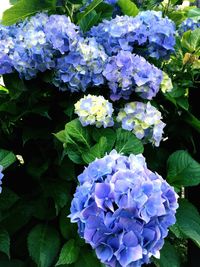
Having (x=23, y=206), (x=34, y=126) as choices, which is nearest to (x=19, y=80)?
(x=34, y=126)

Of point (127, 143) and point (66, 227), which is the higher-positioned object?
point (127, 143)

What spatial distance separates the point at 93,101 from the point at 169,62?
1.82 feet

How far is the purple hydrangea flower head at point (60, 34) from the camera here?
1587 mm

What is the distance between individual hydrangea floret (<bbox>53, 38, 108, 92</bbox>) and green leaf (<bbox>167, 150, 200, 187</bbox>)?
1.14 feet

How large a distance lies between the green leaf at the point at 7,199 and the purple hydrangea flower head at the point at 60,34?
48 centimetres

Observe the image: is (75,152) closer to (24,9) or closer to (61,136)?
(61,136)

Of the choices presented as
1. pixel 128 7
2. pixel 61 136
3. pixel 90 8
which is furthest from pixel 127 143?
pixel 128 7

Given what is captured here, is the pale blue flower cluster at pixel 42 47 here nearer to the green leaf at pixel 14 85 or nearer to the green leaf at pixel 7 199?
the green leaf at pixel 14 85

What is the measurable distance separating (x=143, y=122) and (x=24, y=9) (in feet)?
2.00

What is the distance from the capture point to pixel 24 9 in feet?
5.77

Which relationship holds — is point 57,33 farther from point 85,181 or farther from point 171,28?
point 85,181

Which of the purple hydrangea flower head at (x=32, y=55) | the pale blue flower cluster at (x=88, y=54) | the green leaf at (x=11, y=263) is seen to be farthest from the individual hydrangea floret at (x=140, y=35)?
the green leaf at (x=11, y=263)

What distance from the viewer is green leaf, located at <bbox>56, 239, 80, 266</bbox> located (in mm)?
1406

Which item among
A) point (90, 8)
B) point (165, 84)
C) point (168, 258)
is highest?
point (90, 8)
